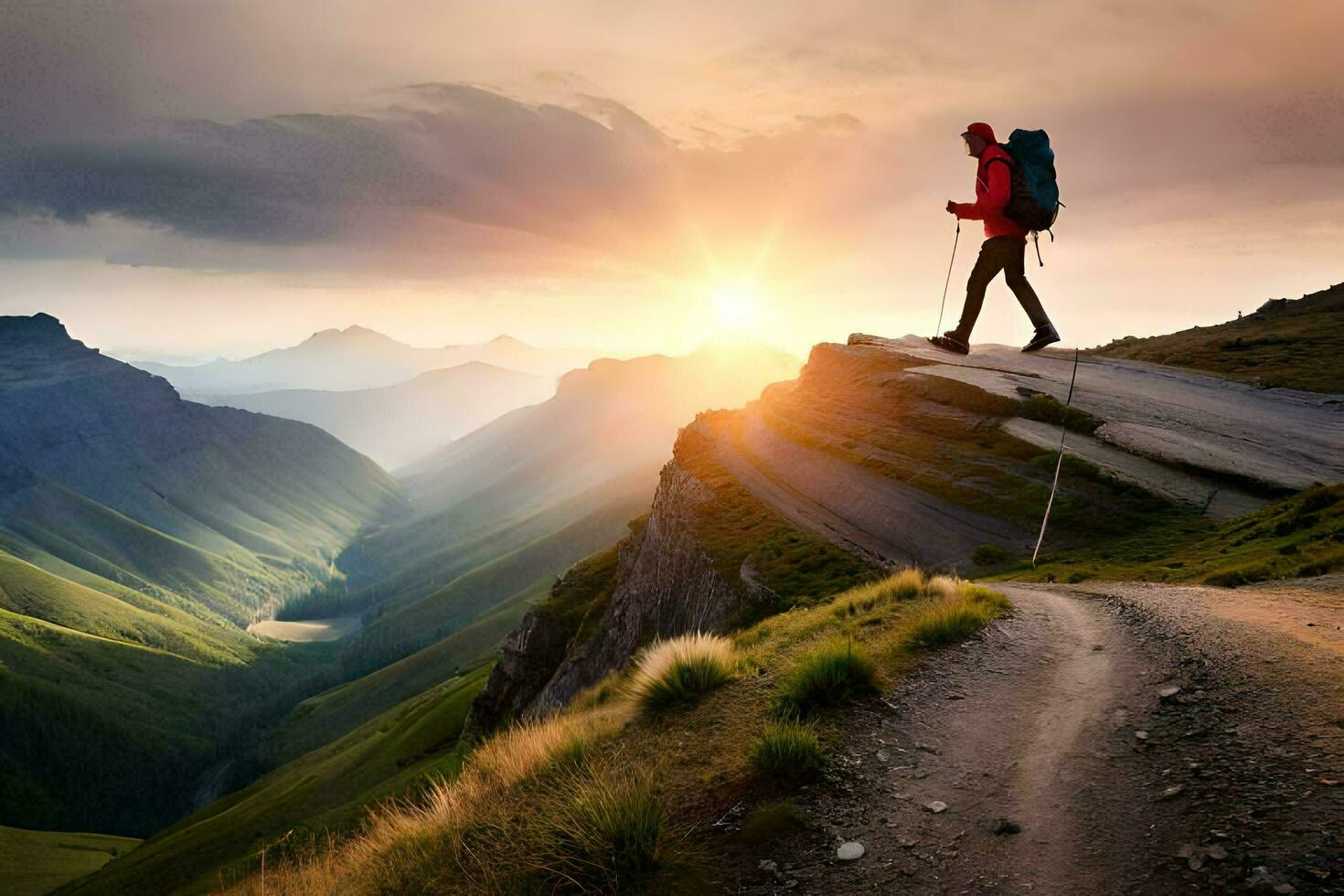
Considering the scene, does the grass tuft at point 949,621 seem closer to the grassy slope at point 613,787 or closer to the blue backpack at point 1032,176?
the grassy slope at point 613,787

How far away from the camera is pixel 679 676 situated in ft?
34.1

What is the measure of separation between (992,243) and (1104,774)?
13327 millimetres

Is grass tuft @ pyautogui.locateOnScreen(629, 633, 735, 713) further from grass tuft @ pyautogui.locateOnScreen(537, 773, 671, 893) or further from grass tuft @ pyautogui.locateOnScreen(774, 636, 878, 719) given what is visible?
grass tuft @ pyautogui.locateOnScreen(537, 773, 671, 893)

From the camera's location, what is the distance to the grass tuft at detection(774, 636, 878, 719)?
Answer: 8852mm

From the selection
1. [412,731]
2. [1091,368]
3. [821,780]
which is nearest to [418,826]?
[821,780]

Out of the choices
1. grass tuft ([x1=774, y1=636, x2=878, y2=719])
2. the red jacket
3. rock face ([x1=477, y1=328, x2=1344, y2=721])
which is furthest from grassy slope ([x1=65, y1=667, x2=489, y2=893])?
the red jacket

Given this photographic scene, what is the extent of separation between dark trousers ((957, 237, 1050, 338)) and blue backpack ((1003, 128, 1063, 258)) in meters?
1.02

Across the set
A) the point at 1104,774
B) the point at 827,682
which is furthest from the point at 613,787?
the point at 1104,774

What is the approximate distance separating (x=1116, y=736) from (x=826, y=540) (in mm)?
17092

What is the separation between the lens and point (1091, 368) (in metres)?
33.2

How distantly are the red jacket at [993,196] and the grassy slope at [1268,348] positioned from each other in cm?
2540

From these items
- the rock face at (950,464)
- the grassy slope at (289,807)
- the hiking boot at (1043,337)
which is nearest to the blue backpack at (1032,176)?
the hiking boot at (1043,337)

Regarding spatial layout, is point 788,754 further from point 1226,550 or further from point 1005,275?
point 1226,550

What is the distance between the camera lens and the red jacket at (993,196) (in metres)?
14.6
